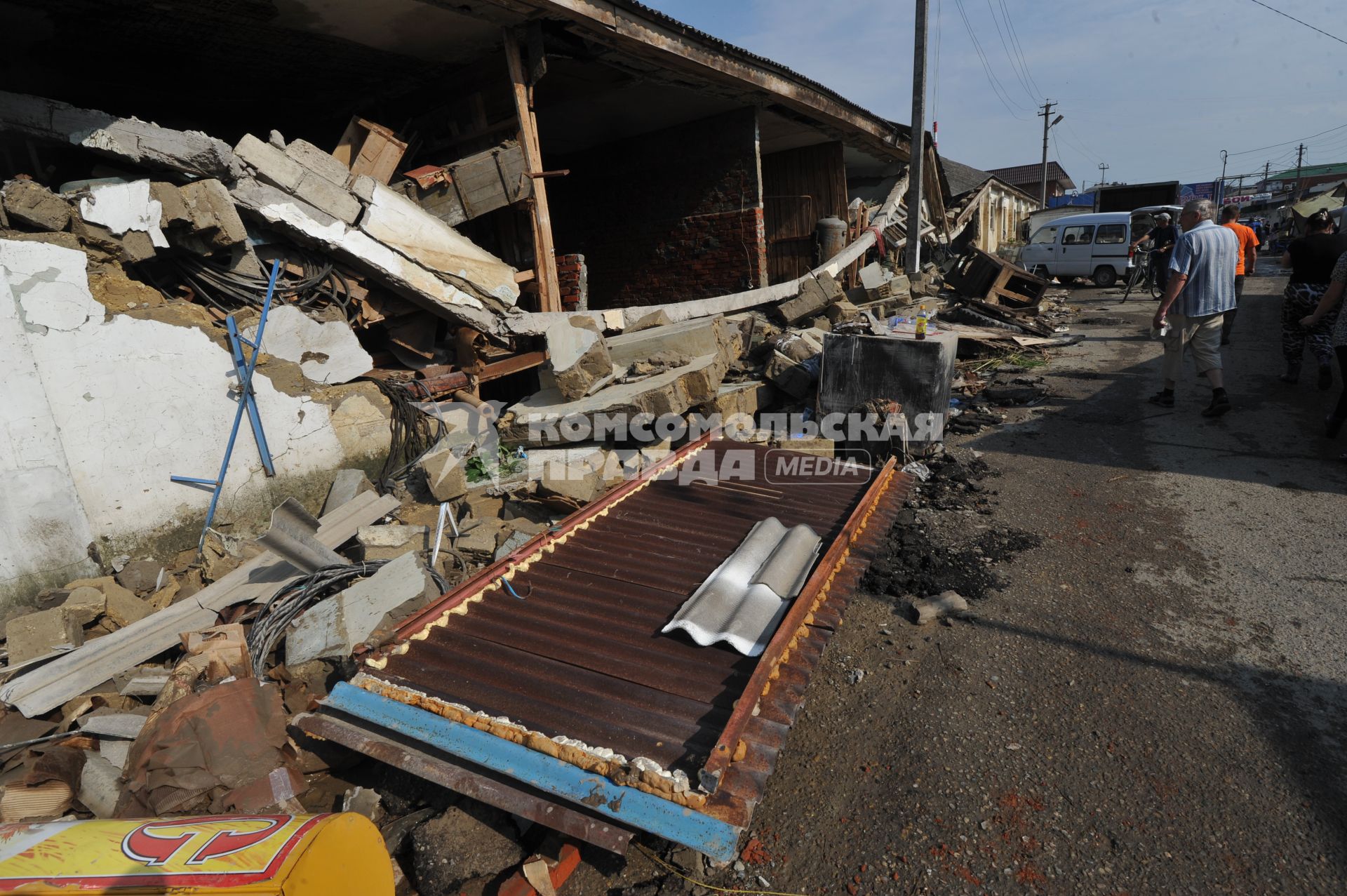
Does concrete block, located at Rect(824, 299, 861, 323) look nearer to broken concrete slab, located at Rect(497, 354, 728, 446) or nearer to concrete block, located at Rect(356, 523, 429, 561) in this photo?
broken concrete slab, located at Rect(497, 354, 728, 446)

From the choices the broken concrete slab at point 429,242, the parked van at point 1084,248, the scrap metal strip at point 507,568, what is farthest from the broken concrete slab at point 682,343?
the parked van at point 1084,248

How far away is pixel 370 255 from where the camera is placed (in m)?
5.29

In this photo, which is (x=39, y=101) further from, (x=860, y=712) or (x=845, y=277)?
(x=845, y=277)

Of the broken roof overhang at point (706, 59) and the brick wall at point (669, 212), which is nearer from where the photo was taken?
the broken roof overhang at point (706, 59)

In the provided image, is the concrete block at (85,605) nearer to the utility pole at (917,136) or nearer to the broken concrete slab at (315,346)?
the broken concrete slab at (315,346)

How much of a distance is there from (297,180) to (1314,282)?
9159 mm

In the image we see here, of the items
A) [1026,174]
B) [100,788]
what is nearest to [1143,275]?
[100,788]

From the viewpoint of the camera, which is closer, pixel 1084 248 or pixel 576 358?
pixel 576 358

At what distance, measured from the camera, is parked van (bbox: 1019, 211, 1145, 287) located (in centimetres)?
1630

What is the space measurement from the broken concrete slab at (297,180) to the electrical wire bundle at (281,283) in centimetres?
41

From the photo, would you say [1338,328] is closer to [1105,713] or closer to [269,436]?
[1105,713]

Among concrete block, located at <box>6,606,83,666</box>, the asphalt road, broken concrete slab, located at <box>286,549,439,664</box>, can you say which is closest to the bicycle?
the asphalt road

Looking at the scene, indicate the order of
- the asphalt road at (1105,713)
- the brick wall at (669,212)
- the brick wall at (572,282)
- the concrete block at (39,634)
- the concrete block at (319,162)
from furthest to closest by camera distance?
the brick wall at (669,212) → the brick wall at (572,282) → the concrete block at (319,162) → the concrete block at (39,634) → the asphalt road at (1105,713)

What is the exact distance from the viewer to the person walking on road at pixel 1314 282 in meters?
6.21
